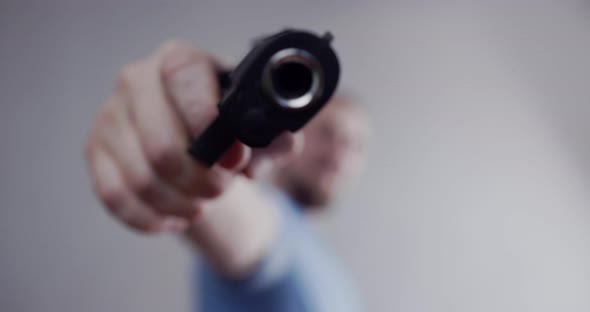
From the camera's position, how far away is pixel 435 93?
4.70 ft

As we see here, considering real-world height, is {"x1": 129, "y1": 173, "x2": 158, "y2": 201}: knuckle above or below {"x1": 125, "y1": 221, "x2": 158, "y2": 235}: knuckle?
above

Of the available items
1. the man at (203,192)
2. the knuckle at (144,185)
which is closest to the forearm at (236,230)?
the man at (203,192)

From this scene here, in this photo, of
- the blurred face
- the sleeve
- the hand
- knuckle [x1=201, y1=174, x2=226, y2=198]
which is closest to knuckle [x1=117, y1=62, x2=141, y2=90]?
the hand

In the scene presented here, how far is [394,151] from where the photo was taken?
1369mm

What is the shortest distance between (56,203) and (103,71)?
34cm

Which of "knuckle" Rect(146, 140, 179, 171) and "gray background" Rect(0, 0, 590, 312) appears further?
"gray background" Rect(0, 0, 590, 312)

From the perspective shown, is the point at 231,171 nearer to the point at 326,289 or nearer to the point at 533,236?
the point at 326,289

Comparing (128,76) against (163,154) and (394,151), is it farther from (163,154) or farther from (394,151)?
(394,151)

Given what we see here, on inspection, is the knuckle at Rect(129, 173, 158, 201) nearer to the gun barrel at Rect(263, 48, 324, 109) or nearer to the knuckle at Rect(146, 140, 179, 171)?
the knuckle at Rect(146, 140, 179, 171)

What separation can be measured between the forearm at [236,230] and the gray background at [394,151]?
60 cm

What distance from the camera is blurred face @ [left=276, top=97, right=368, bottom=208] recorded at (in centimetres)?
112

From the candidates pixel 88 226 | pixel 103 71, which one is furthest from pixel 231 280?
pixel 103 71

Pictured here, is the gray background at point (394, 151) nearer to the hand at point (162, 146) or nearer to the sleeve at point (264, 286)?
the sleeve at point (264, 286)

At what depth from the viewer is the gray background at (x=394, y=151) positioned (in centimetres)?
104
